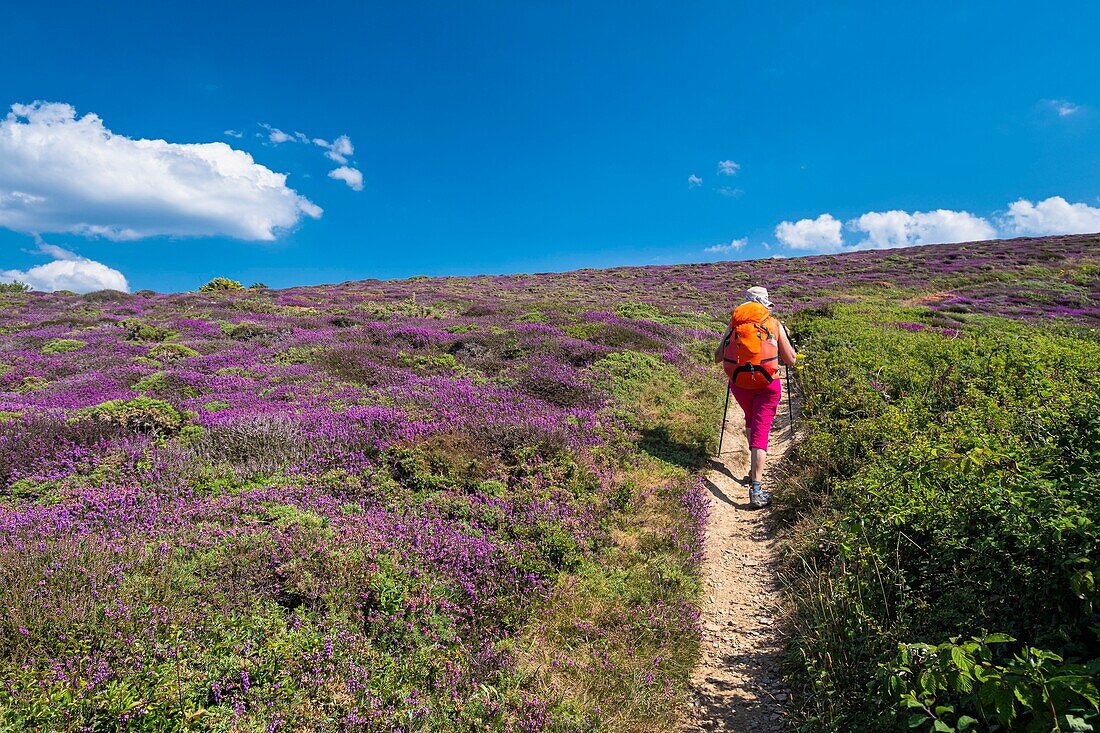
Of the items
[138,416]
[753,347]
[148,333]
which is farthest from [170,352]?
[753,347]

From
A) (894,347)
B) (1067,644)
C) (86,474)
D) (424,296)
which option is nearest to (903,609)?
(1067,644)

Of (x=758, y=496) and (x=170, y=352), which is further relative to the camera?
(x=170, y=352)

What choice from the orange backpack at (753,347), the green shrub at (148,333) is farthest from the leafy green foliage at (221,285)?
the orange backpack at (753,347)

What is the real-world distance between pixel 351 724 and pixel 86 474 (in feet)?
16.3

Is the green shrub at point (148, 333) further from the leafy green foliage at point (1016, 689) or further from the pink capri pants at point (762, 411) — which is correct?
the leafy green foliage at point (1016, 689)

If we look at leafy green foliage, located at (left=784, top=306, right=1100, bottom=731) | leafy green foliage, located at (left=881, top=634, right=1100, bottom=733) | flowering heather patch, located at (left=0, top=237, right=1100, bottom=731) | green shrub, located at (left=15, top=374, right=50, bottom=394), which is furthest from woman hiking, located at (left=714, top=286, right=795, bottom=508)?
green shrub, located at (left=15, top=374, right=50, bottom=394)

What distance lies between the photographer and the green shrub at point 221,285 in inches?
1535

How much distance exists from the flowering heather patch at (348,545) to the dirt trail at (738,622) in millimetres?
278

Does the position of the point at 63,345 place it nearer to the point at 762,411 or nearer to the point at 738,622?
the point at 762,411

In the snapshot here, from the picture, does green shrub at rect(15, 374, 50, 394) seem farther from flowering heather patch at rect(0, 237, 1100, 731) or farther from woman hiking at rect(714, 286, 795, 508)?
woman hiking at rect(714, 286, 795, 508)

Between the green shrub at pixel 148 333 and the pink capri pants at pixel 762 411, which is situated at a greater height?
the green shrub at pixel 148 333

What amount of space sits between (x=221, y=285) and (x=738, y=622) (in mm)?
47007

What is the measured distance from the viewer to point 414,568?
418 centimetres

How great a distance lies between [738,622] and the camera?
455cm
